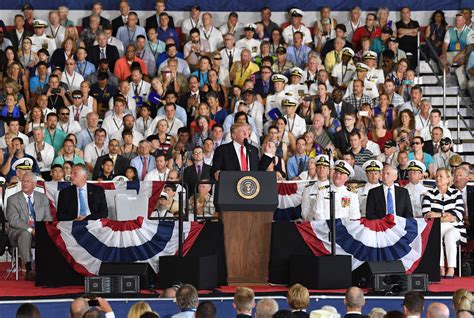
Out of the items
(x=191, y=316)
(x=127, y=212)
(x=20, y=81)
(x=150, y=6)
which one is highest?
(x=150, y=6)

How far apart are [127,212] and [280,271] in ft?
7.79

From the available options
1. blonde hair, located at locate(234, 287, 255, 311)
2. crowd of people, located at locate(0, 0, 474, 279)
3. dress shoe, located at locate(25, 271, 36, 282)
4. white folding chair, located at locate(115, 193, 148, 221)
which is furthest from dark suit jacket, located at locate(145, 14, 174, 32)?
blonde hair, located at locate(234, 287, 255, 311)

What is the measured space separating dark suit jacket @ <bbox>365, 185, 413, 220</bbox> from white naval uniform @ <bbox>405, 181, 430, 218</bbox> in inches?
29.6

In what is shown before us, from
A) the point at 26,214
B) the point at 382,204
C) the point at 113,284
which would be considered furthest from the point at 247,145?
the point at 26,214

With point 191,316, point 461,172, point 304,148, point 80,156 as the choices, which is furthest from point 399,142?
point 191,316

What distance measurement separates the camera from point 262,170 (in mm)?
17094

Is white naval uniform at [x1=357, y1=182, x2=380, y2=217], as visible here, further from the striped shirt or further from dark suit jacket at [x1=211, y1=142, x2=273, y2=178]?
dark suit jacket at [x1=211, y1=142, x2=273, y2=178]

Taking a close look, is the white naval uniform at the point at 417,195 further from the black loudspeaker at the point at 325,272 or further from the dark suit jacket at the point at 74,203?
the dark suit jacket at the point at 74,203

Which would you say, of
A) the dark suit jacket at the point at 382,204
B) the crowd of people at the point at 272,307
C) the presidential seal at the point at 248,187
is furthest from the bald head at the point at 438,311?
the dark suit jacket at the point at 382,204

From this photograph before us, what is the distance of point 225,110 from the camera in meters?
23.1

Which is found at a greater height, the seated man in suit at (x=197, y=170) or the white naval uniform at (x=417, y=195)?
the seated man in suit at (x=197, y=170)

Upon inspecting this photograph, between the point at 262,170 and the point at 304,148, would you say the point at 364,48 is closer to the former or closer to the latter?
the point at 304,148

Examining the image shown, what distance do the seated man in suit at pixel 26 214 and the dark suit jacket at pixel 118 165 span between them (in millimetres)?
2244

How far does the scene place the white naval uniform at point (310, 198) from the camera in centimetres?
1819
